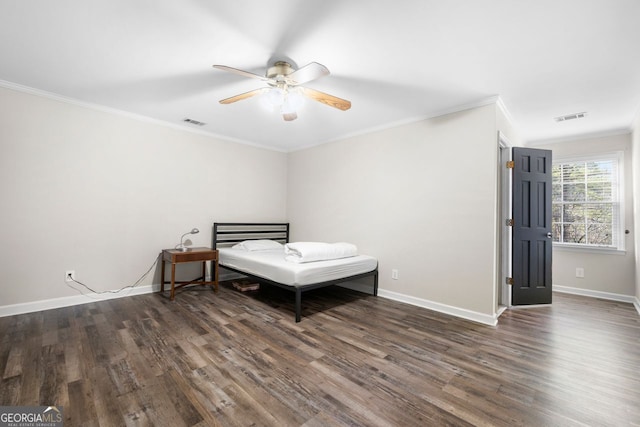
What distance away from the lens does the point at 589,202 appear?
414 centimetres

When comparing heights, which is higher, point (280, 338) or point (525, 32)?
point (525, 32)

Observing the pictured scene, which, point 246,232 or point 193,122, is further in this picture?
point 246,232

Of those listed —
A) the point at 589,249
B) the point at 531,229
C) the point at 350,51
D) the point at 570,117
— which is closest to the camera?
the point at 350,51

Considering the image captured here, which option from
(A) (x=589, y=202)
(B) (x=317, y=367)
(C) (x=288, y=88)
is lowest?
(B) (x=317, y=367)

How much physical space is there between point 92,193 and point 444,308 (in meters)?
4.46

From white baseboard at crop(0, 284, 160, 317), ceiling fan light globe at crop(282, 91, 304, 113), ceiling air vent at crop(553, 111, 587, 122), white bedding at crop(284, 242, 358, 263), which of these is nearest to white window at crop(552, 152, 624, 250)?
ceiling air vent at crop(553, 111, 587, 122)

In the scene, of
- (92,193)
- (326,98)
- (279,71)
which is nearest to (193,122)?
(92,193)

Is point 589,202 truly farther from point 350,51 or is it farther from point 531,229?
point 350,51

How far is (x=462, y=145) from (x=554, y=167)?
2.60m

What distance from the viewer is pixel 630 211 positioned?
3.84 metres

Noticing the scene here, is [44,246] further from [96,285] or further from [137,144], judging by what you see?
[137,144]

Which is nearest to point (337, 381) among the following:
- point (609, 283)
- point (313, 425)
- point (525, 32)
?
point (313, 425)

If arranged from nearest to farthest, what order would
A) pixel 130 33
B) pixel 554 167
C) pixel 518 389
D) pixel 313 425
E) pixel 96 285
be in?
pixel 313 425 → pixel 518 389 → pixel 130 33 → pixel 96 285 → pixel 554 167

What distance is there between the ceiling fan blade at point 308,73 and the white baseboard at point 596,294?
16.0ft
